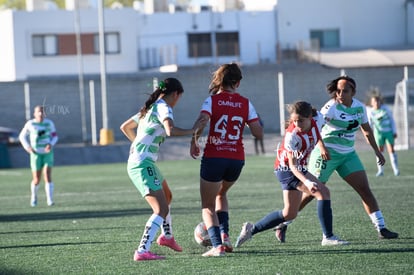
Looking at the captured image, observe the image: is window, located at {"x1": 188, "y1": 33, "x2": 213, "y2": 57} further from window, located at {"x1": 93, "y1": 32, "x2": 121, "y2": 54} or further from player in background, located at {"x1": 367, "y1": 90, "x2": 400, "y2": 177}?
player in background, located at {"x1": 367, "y1": 90, "x2": 400, "y2": 177}

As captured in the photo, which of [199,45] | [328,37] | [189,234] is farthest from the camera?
[328,37]

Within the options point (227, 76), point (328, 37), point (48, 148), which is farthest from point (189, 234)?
point (328, 37)

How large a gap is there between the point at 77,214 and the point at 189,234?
4.32 m

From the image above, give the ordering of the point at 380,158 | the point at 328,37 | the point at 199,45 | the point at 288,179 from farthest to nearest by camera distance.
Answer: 1. the point at 328,37
2. the point at 199,45
3. the point at 380,158
4. the point at 288,179

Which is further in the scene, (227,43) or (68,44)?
(227,43)

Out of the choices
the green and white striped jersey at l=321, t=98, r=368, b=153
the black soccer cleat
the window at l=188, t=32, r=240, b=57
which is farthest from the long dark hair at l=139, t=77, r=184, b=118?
the window at l=188, t=32, r=240, b=57

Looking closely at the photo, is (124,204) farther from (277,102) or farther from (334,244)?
(277,102)

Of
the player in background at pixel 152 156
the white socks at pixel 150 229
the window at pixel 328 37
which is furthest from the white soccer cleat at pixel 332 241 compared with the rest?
the window at pixel 328 37

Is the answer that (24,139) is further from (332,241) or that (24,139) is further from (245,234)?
(332,241)

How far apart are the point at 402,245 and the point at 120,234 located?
13.1 feet

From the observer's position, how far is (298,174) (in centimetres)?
1045

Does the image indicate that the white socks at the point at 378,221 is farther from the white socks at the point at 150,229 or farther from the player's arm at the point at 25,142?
the player's arm at the point at 25,142

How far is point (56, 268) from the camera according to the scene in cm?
985

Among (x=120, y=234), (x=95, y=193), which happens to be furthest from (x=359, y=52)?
(x=120, y=234)
